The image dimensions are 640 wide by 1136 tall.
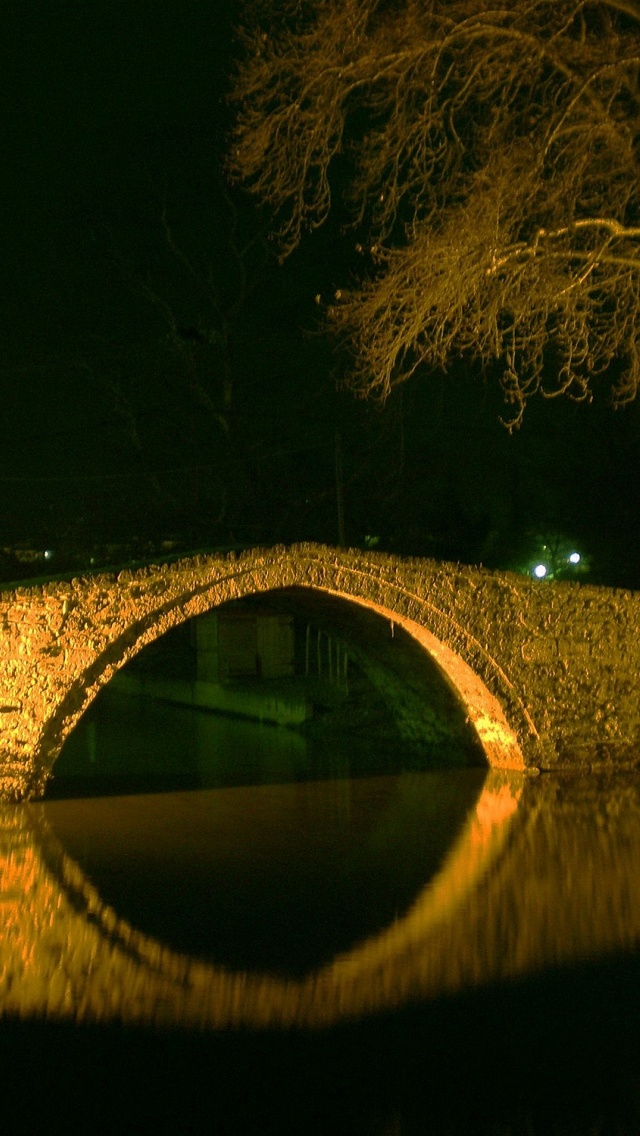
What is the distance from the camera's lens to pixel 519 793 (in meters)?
13.2

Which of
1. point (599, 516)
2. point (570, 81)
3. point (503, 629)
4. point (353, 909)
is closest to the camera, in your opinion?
point (353, 909)

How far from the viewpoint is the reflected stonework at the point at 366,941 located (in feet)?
21.9

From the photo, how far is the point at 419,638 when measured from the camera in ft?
46.9

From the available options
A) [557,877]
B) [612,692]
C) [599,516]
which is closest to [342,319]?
[612,692]

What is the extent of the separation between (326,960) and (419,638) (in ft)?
23.2

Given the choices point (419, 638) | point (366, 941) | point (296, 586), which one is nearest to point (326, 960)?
point (366, 941)

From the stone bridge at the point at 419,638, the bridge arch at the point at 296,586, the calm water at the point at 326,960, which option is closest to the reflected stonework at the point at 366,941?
the calm water at the point at 326,960

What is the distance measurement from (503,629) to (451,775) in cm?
195

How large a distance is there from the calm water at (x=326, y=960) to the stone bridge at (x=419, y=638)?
0.82m

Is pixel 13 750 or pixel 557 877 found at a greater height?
pixel 13 750

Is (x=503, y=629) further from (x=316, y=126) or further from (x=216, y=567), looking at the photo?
(x=316, y=126)

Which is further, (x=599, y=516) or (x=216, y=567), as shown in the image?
(x=599, y=516)

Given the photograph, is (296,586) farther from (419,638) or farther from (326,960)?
(326,960)

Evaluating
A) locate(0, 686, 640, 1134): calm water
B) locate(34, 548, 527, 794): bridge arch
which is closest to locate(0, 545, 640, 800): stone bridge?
locate(34, 548, 527, 794): bridge arch
